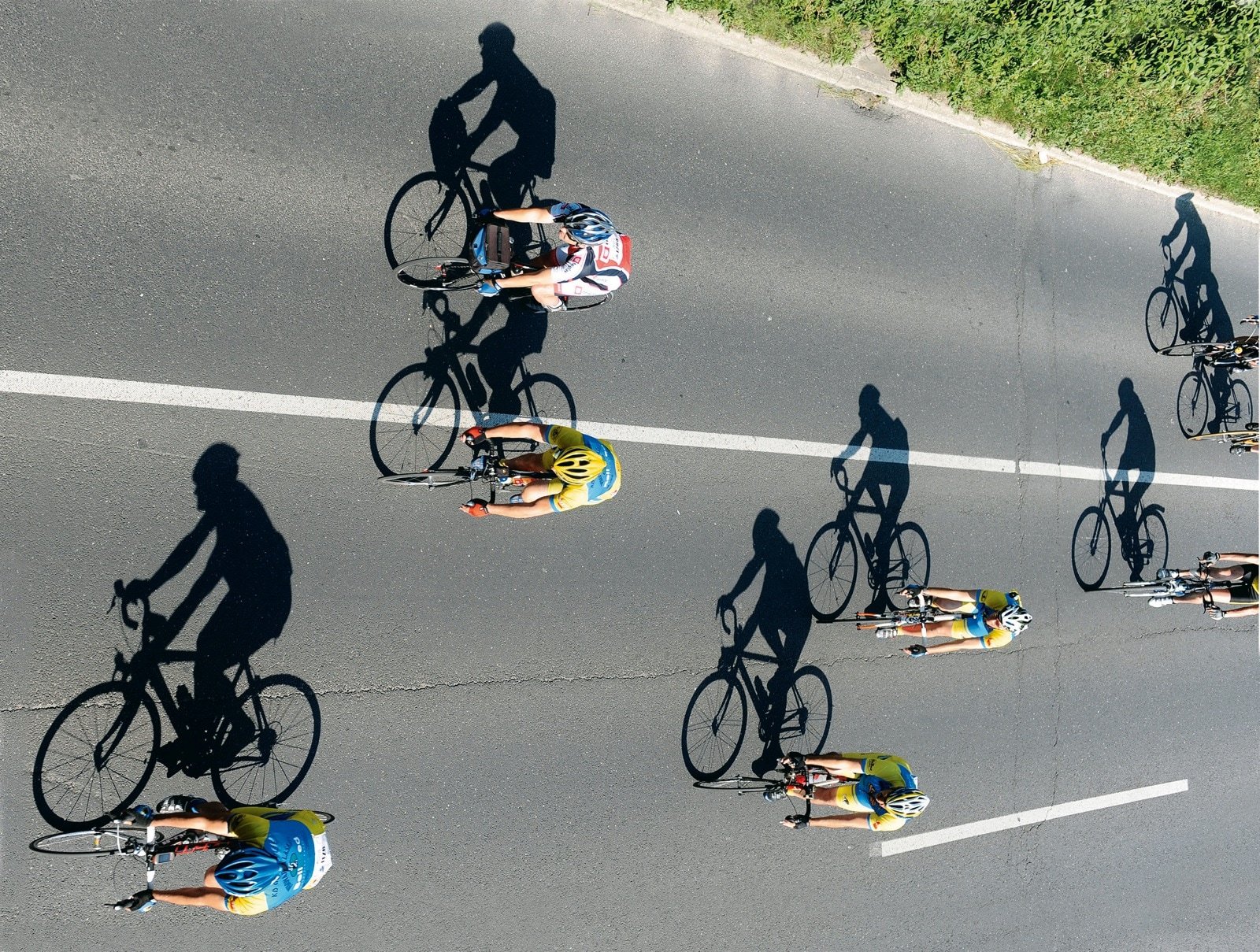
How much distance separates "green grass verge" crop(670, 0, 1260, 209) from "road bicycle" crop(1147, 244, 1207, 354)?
1.47 metres

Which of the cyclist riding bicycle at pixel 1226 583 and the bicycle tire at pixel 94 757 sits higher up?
the cyclist riding bicycle at pixel 1226 583

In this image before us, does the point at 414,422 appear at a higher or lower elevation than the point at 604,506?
higher

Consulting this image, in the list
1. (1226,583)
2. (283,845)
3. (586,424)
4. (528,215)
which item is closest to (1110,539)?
(1226,583)

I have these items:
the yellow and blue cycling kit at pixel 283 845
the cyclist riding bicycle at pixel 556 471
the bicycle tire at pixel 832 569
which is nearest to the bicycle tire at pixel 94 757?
the yellow and blue cycling kit at pixel 283 845

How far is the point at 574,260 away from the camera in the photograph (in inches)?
294

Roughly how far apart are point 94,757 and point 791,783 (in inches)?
256

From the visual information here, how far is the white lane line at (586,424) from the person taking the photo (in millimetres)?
7008

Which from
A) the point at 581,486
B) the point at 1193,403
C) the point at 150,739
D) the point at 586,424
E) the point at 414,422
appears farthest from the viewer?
the point at 1193,403

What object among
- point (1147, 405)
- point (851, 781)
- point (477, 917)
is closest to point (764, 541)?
point (851, 781)

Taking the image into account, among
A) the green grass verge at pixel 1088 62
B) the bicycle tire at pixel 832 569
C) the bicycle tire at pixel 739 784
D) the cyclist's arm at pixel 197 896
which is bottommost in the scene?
the cyclist's arm at pixel 197 896

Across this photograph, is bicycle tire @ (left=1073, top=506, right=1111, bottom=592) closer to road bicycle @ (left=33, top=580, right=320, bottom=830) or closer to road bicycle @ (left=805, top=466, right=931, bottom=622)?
road bicycle @ (left=805, top=466, right=931, bottom=622)

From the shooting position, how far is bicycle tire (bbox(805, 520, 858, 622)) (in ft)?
30.7

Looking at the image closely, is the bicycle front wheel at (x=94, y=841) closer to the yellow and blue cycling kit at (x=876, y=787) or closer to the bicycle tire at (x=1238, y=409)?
the yellow and blue cycling kit at (x=876, y=787)

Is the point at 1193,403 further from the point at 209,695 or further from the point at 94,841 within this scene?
the point at 94,841
